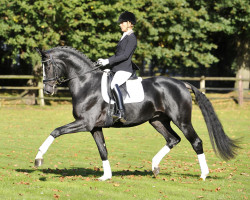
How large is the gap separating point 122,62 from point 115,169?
2.93 m

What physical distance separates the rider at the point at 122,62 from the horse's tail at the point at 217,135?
5.54 ft

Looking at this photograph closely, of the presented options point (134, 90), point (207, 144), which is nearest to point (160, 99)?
point (134, 90)

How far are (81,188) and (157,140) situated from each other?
9200mm

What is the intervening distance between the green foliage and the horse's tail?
18.1 m

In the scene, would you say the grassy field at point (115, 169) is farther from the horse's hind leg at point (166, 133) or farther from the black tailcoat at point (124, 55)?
the black tailcoat at point (124, 55)

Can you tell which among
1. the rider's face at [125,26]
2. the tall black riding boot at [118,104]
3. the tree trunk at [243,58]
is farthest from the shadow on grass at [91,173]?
the tree trunk at [243,58]

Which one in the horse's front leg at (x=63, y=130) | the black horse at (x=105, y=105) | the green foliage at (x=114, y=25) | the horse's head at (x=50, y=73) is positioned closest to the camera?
the horse's front leg at (x=63, y=130)

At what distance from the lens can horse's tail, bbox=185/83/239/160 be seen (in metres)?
9.78

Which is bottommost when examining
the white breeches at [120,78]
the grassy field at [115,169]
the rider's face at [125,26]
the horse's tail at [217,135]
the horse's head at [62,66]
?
the grassy field at [115,169]

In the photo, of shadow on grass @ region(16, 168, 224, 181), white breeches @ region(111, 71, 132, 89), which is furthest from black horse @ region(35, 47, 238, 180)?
shadow on grass @ region(16, 168, 224, 181)

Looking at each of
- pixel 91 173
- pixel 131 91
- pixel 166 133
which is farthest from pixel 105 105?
pixel 91 173

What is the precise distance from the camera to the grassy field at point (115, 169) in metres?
7.93

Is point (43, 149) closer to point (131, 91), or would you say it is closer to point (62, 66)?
point (62, 66)

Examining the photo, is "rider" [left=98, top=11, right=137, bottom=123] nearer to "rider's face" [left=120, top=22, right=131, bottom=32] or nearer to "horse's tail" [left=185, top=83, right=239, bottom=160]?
"rider's face" [left=120, top=22, right=131, bottom=32]
